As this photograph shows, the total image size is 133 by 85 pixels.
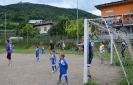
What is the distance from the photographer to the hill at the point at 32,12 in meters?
96.1

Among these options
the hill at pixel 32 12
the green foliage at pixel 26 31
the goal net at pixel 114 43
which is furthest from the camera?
the hill at pixel 32 12

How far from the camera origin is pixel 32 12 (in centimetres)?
10231

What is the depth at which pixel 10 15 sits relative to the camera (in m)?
98.9

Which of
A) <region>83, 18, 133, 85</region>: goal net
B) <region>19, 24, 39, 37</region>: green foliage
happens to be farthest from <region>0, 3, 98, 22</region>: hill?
<region>83, 18, 133, 85</region>: goal net

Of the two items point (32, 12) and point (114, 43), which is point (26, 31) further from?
point (114, 43)

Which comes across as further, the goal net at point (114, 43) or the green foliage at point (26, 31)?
the green foliage at point (26, 31)

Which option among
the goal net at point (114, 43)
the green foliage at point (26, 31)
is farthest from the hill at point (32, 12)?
the goal net at point (114, 43)

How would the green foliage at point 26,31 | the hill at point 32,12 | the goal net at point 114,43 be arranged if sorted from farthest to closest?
1. the hill at point 32,12
2. the green foliage at point 26,31
3. the goal net at point 114,43

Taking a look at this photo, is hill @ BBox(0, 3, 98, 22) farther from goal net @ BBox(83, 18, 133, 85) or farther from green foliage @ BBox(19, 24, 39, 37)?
goal net @ BBox(83, 18, 133, 85)

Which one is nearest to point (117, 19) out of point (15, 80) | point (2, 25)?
point (15, 80)

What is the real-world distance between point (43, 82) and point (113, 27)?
12.7ft

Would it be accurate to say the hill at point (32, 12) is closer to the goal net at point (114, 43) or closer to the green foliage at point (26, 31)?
the green foliage at point (26, 31)

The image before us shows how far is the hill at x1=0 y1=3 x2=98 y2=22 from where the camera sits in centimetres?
9606

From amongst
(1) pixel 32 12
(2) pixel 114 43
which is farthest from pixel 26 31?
(2) pixel 114 43
